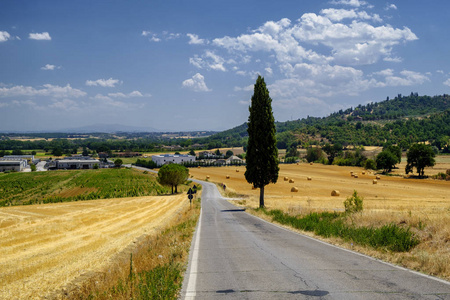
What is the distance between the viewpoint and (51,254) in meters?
19.2

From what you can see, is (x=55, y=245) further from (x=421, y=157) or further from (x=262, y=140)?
(x=421, y=157)

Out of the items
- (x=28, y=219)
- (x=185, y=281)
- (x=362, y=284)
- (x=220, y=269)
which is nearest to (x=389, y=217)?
(x=362, y=284)

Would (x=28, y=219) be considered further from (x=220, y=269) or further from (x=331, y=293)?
(x=331, y=293)

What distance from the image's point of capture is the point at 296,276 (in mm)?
7996

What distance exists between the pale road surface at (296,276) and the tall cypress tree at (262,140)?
2143cm

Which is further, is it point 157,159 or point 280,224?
point 157,159

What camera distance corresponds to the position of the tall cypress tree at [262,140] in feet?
111

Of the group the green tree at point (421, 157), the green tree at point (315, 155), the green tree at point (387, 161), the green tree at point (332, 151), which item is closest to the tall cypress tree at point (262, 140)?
the green tree at point (421, 157)

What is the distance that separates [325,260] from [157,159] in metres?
151

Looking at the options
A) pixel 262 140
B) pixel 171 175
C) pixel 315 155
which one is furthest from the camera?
pixel 315 155

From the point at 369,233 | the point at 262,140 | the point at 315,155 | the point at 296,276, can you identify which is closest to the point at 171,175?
the point at 262,140

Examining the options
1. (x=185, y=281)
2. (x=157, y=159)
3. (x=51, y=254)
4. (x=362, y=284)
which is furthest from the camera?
(x=157, y=159)

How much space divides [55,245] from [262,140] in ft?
68.3

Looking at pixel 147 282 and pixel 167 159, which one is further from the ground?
pixel 147 282
